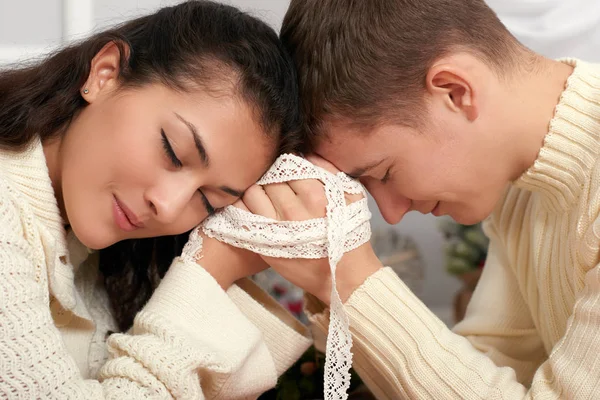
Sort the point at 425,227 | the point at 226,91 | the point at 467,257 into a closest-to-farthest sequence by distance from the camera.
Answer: the point at 226,91, the point at 467,257, the point at 425,227

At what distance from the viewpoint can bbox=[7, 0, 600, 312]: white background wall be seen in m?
2.04

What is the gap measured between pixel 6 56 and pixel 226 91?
37.1 inches

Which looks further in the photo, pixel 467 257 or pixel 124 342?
pixel 467 257

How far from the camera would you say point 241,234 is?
1.42 metres

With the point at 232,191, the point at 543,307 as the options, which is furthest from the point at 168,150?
the point at 543,307

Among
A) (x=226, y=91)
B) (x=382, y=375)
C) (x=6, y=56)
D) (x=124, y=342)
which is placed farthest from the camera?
(x=6, y=56)

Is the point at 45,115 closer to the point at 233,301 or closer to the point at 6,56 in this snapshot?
the point at 233,301

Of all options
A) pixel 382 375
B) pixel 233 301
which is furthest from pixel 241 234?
pixel 382 375

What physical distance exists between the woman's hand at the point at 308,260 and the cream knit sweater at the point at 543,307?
30 mm

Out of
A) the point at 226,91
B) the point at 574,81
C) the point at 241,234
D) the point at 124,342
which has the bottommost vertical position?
the point at 124,342

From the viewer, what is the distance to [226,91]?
139cm

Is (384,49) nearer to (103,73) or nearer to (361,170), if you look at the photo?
(361,170)

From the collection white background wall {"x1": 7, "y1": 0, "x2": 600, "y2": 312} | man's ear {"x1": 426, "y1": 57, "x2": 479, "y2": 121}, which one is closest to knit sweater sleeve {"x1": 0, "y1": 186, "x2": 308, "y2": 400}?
man's ear {"x1": 426, "y1": 57, "x2": 479, "y2": 121}

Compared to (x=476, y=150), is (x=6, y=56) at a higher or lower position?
lower
